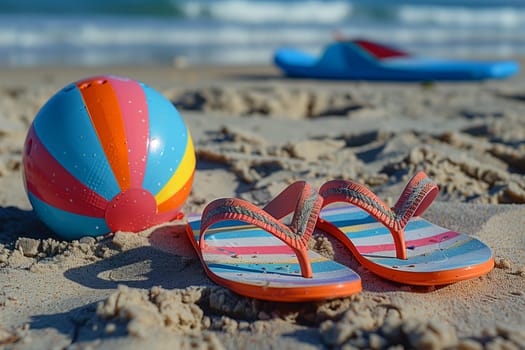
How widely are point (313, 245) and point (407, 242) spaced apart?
0.42 m

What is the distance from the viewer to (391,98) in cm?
701

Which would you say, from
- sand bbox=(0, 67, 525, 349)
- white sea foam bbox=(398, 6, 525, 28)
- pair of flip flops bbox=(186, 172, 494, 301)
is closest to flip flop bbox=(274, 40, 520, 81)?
sand bbox=(0, 67, 525, 349)

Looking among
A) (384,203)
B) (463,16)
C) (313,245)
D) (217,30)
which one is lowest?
(463,16)

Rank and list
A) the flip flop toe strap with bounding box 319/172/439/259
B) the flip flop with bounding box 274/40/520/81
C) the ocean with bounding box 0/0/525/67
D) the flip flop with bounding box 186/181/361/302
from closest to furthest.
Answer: the flip flop with bounding box 186/181/361/302, the flip flop toe strap with bounding box 319/172/439/259, the flip flop with bounding box 274/40/520/81, the ocean with bounding box 0/0/525/67

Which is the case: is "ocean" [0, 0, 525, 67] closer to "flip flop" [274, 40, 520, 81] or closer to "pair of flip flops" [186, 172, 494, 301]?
"flip flop" [274, 40, 520, 81]

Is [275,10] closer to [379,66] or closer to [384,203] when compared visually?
[379,66]

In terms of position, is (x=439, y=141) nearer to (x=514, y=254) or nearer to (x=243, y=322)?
(x=514, y=254)

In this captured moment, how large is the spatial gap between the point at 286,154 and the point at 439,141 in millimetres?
1198

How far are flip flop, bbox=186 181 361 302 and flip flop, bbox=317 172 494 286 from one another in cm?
18

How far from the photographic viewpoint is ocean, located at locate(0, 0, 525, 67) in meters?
11.6

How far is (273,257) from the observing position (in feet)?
9.12

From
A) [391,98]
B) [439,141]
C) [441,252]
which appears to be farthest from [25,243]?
[391,98]

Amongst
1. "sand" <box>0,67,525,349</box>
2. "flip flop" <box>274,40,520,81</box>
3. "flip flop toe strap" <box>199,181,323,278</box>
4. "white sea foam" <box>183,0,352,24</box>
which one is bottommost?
"white sea foam" <box>183,0,352,24</box>

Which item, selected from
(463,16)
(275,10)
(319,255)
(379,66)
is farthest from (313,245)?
(463,16)
